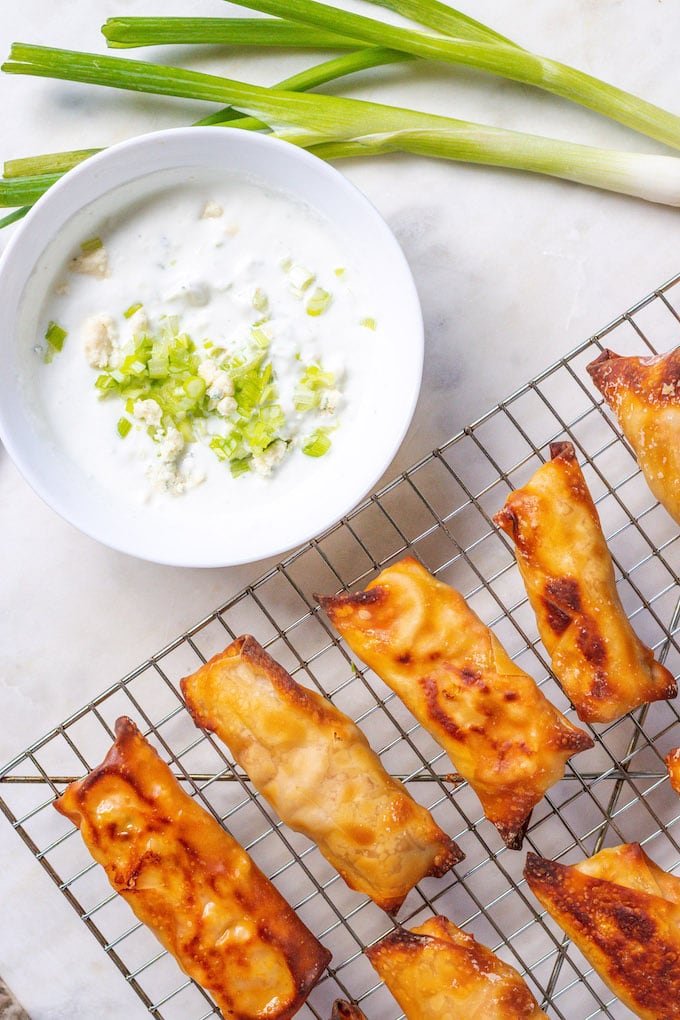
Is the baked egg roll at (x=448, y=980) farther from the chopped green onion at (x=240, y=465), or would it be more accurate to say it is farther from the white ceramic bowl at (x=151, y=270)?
the chopped green onion at (x=240, y=465)

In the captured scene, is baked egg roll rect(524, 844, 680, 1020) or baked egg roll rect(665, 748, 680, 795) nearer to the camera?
baked egg roll rect(524, 844, 680, 1020)

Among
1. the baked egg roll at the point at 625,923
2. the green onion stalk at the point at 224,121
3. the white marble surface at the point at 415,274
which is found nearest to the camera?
the baked egg roll at the point at 625,923

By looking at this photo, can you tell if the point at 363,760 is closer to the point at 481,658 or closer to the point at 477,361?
the point at 481,658

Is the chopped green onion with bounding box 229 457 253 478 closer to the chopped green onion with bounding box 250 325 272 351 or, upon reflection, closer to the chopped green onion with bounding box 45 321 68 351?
the chopped green onion with bounding box 250 325 272 351

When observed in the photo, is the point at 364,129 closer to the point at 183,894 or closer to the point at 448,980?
the point at 183,894

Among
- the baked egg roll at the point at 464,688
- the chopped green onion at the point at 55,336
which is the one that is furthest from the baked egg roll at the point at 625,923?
the chopped green onion at the point at 55,336

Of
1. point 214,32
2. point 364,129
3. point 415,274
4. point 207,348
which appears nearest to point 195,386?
point 207,348

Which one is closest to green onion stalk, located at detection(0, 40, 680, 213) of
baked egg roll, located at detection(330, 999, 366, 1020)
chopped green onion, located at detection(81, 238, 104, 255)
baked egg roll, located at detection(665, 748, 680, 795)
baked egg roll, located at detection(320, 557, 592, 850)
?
chopped green onion, located at detection(81, 238, 104, 255)
